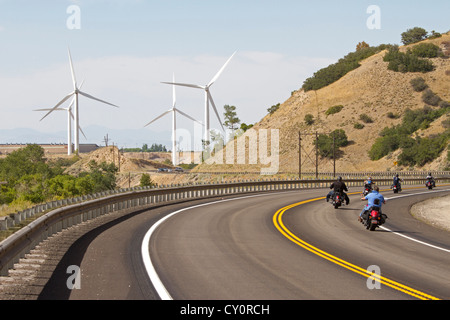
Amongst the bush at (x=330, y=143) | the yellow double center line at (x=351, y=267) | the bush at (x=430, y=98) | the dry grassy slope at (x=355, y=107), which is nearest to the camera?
the yellow double center line at (x=351, y=267)

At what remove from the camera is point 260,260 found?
1205cm

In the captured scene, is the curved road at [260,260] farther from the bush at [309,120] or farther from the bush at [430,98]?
the bush at [309,120]

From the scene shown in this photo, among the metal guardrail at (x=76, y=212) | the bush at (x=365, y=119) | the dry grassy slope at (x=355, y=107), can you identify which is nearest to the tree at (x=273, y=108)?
the dry grassy slope at (x=355, y=107)

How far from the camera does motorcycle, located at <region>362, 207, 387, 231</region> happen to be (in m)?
18.4

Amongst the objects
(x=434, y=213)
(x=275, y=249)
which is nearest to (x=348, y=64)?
(x=434, y=213)

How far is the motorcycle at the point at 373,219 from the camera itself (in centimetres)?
1844

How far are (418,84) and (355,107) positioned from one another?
16.4 meters

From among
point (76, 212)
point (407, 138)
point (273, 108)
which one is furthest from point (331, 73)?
point (76, 212)

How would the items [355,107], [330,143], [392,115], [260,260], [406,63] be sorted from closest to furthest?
[260,260]
[330,143]
[392,115]
[355,107]
[406,63]

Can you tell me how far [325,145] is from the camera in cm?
12331

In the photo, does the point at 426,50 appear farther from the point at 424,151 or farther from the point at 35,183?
the point at 35,183

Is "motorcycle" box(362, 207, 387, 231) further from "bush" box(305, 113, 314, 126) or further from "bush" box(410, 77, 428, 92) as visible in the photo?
"bush" box(410, 77, 428, 92)

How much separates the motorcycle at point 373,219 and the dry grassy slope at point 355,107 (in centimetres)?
9870
